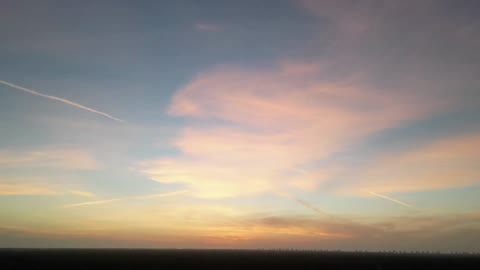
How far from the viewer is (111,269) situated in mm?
69062

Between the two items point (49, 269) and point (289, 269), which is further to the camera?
point (289, 269)

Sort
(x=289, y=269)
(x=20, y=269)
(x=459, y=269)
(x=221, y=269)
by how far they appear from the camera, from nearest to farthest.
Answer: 1. (x=20, y=269)
2. (x=221, y=269)
3. (x=289, y=269)
4. (x=459, y=269)

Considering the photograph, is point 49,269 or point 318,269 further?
point 318,269

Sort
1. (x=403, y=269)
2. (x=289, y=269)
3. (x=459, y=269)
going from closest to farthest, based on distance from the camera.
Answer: (x=289, y=269) → (x=459, y=269) → (x=403, y=269)

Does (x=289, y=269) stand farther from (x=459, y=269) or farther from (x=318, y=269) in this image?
(x=459, y=269)

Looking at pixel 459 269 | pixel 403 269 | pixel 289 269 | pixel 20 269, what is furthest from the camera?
pixel 403 269

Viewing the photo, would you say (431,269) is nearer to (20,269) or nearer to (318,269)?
(318,269)

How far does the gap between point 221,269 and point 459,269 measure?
150 feet

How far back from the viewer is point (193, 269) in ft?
227

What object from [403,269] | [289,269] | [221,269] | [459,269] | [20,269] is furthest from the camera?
[403,269]

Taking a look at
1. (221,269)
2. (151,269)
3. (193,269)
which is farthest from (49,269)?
(221,269)

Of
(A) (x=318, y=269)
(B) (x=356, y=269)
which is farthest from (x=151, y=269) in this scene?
(B) (x=356, y=269)

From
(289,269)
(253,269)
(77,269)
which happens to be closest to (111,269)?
(77,269)

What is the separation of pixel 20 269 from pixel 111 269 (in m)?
13.6
